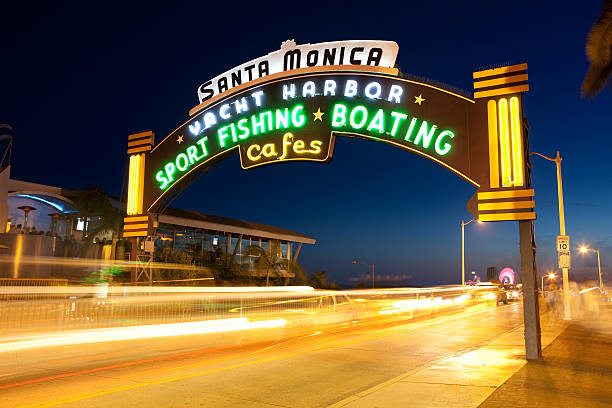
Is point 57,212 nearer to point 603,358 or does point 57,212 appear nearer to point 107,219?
point 107,219

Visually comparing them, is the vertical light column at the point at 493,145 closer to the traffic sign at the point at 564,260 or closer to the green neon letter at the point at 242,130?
the green neon letter at the point at 242,130

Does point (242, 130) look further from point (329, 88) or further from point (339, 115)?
point (339, 115)

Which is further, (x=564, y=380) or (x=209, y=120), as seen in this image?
(x=209, y=120)

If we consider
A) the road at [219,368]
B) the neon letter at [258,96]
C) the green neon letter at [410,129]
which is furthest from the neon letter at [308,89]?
the road at [219,368]

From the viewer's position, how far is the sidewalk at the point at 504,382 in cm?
736

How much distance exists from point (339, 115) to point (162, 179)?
7.14 metres

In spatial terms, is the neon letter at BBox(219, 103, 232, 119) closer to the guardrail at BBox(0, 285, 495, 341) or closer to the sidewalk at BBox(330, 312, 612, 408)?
the guardrail at BBox(0, 285, 495, 341)

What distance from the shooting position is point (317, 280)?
137ft

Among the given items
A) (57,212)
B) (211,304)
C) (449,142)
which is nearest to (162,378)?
(211,304)

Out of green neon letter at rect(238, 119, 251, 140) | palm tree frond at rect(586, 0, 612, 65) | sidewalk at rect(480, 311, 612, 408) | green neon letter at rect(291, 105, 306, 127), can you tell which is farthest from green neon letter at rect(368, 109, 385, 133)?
palm tree frond at rect(586, 0, 612, 65)

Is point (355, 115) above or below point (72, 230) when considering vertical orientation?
above

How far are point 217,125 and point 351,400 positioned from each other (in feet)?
37.9

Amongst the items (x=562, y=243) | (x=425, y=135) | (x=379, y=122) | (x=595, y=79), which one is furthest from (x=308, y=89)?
(x=562, y=243)

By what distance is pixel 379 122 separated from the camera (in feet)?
46.8
